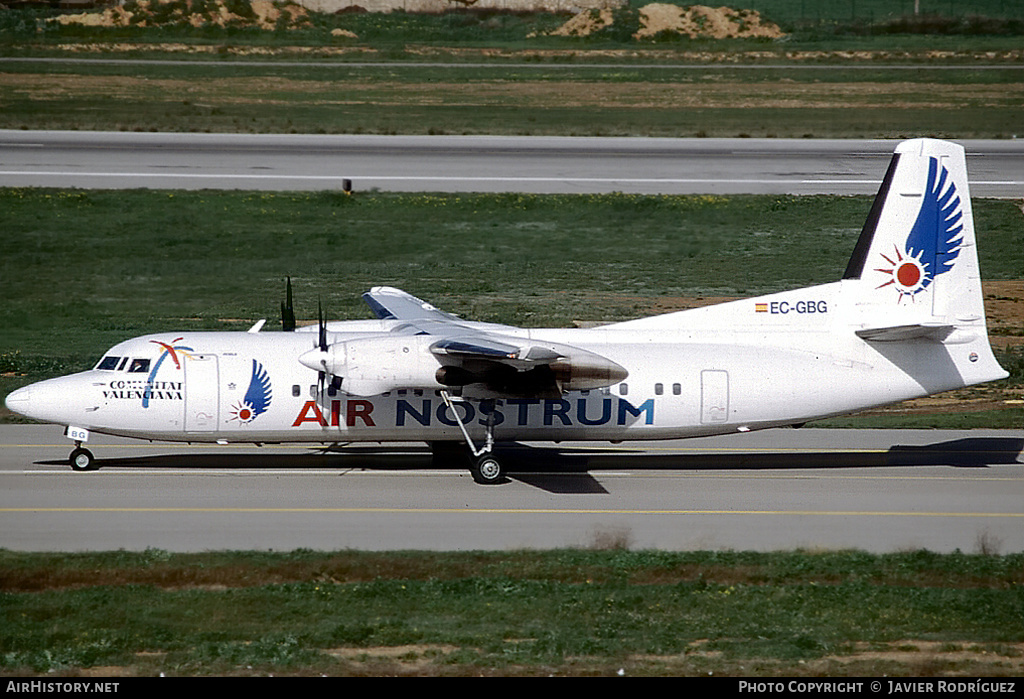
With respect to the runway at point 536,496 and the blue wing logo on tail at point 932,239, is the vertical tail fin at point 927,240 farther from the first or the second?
the runway at point 536,496

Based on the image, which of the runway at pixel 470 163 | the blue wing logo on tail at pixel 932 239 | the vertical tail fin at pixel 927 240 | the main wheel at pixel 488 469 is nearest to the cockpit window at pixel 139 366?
the main wheel at pixel 488 469

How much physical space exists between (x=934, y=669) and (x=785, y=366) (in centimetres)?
976

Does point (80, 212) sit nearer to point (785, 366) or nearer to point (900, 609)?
point (785, 366)

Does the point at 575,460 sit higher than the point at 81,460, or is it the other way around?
the point at 81,460

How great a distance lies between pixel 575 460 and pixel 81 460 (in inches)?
378

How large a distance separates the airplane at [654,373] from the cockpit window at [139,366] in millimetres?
25

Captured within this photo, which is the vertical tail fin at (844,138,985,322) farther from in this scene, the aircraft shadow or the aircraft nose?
the aircraft nose

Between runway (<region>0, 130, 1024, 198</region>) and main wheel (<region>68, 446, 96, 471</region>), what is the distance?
83.8ft

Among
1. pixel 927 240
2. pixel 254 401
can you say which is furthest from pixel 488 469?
pixel 927 240

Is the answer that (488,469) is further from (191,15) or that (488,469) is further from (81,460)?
(191,15)

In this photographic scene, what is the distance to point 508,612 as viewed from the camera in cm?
1628

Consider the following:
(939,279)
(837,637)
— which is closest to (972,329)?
(939,279)

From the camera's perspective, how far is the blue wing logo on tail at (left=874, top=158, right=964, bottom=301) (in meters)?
23.5

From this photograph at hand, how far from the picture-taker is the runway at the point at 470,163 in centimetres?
4862
